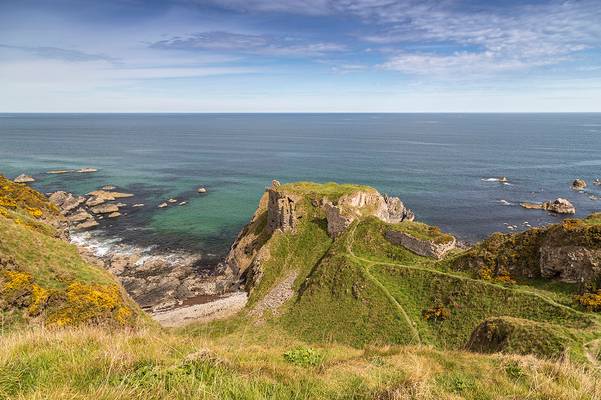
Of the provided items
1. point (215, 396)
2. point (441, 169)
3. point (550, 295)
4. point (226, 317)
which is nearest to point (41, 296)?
point (215, 396)

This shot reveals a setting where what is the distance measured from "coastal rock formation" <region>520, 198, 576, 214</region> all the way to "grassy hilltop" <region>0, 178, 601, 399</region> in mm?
58136

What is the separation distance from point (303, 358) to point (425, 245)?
1632 inches

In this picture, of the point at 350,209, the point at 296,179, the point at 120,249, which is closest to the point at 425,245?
the point at 350,209

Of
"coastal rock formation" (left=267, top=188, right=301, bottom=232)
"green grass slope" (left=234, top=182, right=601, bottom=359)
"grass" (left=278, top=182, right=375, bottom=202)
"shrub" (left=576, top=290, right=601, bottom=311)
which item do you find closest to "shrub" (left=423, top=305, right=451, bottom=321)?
"green grass slope" (left=234, top=182, right=601, bottom=359)

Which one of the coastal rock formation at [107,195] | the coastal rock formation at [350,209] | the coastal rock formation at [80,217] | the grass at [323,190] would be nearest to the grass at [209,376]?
the coastal rock formation at [350,209]

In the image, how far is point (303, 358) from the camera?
1189 centimetres

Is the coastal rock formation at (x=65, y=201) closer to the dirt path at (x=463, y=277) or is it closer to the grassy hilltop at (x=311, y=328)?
the grassy hilltop at (x=311, y=328)

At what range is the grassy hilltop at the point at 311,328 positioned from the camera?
8.07 m

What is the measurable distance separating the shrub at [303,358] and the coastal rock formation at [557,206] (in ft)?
359

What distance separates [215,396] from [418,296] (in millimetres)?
40419

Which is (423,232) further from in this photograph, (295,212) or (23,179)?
(23,179)

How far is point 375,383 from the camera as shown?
29.1 ft

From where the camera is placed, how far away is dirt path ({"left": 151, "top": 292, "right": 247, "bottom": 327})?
50447 millimetres

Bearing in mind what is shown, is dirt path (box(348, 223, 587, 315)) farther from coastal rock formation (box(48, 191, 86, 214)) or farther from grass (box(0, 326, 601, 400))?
coastal rock formation (box(48, 191, 86, 214))
